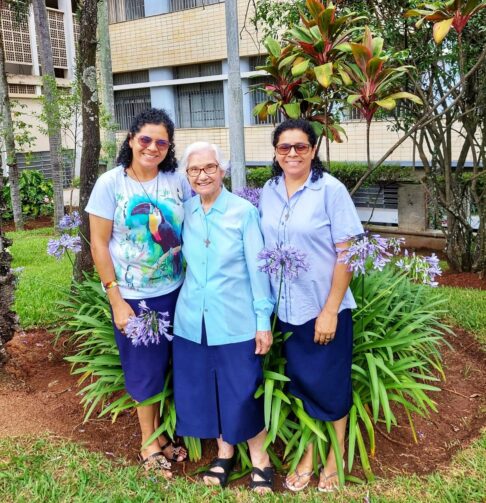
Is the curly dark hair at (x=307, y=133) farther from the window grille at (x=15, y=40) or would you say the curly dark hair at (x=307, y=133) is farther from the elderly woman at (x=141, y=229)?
the window grille at (x=15, y=40)

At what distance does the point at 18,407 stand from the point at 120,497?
3.85 feet

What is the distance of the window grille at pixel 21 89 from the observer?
653 inches

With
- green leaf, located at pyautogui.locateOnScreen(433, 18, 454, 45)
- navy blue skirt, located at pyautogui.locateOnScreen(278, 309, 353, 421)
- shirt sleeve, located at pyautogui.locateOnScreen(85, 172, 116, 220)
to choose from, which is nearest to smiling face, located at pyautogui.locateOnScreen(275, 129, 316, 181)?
navy blue skirt, located at pyautogui.locateOnScreen(278, 309, 353, 421)

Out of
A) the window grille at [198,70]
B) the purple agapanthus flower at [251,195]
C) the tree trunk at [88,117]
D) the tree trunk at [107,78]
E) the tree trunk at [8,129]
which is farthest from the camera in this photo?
the window grille at [198,70]

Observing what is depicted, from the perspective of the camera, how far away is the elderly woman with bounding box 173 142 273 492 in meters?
2.88

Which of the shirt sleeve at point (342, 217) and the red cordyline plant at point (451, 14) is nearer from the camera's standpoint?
the shirt sleeve at point (342, 217)

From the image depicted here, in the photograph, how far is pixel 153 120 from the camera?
294cm

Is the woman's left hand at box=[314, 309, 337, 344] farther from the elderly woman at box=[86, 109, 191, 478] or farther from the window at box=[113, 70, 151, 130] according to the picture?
the window at box=[113, 70, 151, 130]

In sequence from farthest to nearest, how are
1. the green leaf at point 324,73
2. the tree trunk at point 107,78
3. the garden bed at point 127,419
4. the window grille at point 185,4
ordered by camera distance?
the window grille at point 185,4 → the tree trunk at point 107,78 → the green leaf at point 324,73 → the garden bed at point 127,419

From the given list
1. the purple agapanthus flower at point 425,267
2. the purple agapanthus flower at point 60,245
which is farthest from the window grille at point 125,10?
the purple agapanthus flower at point 425,267

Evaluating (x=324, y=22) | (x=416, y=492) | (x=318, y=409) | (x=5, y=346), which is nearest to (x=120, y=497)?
(x=318, y=409)

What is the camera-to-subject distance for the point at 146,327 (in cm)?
284

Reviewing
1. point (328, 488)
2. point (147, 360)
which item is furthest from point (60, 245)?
point (328, 488)

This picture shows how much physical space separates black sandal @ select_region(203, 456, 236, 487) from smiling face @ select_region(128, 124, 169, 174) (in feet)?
5.42
